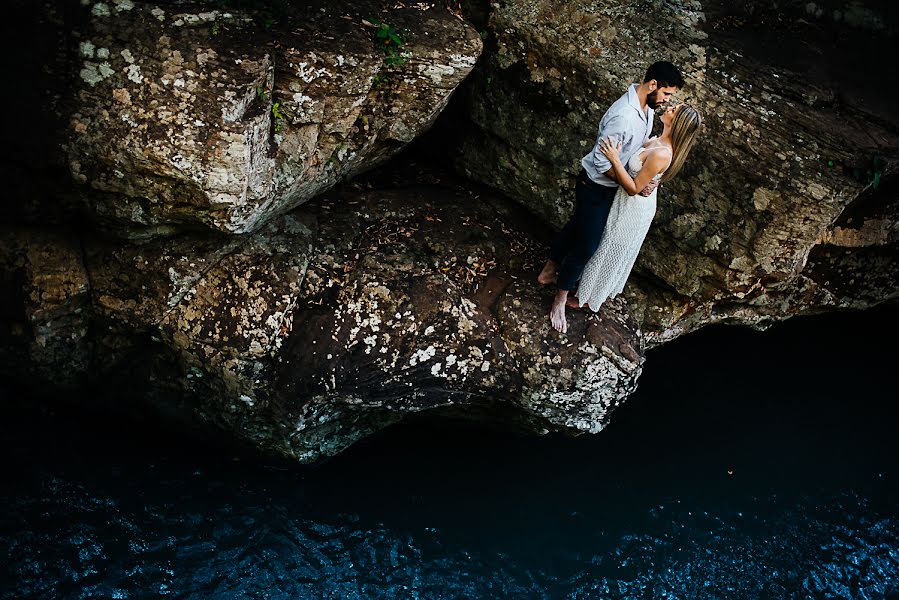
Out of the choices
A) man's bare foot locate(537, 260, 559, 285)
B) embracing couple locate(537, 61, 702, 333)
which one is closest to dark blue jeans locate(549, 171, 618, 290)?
embracing couple locate(537, 61, 702, 333)

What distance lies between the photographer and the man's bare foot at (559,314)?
7.36 metres

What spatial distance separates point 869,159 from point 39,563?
8.11 meters

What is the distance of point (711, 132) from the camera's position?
7.42m

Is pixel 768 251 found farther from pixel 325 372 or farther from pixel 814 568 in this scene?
pixel 325 372

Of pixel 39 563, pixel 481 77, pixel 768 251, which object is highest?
pixel 481 77

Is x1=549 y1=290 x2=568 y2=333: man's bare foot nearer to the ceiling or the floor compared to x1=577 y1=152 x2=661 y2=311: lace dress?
nearer to the floor

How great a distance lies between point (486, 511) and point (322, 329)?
249 centimetres

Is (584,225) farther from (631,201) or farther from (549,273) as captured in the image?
(549,273)

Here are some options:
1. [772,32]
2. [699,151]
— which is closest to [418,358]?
[699,151]

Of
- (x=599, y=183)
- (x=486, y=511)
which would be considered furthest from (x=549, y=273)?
(x=486, y=511)

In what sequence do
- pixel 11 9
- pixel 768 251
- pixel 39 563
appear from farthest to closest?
pixel 768 251
pixel 39 563
pixel 11 9

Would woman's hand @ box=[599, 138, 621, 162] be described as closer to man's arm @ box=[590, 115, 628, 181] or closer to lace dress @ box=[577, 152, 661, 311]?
man's arm @ box=[590, 115, 628, 181]

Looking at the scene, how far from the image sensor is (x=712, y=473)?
28.2 ft

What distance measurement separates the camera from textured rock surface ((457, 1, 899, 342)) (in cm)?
730
